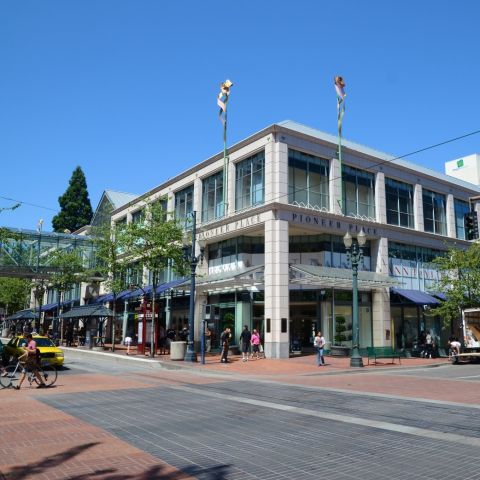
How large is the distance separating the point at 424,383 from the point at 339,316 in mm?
13320

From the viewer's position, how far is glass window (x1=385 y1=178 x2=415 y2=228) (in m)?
35.9

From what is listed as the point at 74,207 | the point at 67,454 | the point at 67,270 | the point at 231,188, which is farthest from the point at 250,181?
the point at 74,207

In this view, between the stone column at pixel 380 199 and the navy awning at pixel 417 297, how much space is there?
5.00 m

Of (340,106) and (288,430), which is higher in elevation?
(340,106)

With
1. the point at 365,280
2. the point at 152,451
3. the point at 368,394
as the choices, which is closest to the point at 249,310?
the point at 365,280

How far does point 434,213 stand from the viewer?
39.8 meters

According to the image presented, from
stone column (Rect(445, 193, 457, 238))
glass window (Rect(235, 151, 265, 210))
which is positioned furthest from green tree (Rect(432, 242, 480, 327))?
glass window (Rect(235, 151, 265, 210))

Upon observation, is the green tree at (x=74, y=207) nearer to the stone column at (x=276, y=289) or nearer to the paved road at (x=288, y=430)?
the stone column at (x=276, y=289)

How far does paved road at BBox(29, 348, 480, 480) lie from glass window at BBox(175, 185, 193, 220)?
24137 millimetres

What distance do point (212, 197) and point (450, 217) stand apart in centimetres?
1974

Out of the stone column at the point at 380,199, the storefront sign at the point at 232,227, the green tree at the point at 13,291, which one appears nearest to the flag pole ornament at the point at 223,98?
the storefront sign at the point at 232,227

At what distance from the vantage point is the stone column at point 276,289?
90.5 feet

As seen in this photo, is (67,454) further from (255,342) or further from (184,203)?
(184,203)

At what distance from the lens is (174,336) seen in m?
32.9
